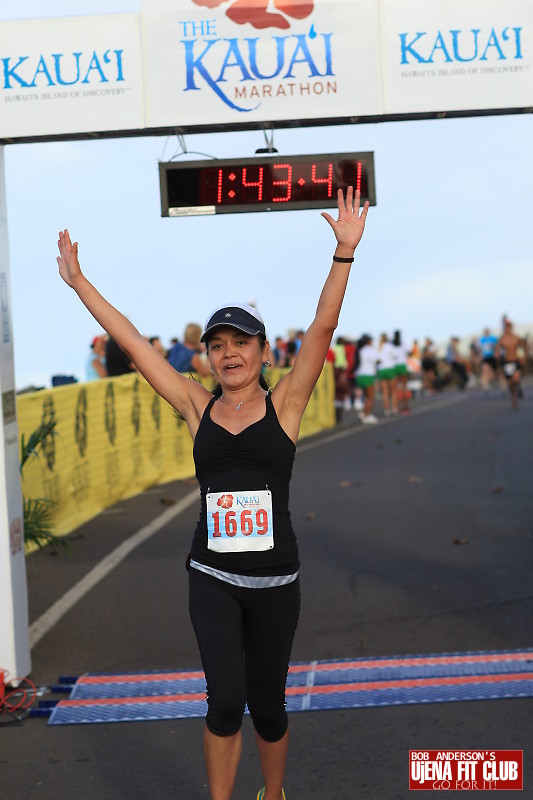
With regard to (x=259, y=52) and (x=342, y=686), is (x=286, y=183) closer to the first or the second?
(x=259, y=52)

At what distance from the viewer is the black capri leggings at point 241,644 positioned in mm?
4586

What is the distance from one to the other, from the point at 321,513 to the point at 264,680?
357 inches

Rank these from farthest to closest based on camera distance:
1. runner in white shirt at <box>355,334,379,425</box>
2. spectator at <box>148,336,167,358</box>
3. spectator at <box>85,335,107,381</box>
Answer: runner in white shirt at <box>355,334,379,425</box> < spectator at <box>148,336,167,358</box> < spectator at <box>85,335,107,381</box>

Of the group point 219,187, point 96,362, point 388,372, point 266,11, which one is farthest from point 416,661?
point 388,372

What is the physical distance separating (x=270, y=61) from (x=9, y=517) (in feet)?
9.99

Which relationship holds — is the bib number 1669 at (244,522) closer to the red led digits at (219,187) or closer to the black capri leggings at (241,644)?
the black capri leggings at (241,644)

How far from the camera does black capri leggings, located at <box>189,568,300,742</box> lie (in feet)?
15.0

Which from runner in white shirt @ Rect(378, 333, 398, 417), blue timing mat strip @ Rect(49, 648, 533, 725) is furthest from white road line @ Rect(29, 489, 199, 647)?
runner in white shirt @ Rect(378, 333, 398, 417)

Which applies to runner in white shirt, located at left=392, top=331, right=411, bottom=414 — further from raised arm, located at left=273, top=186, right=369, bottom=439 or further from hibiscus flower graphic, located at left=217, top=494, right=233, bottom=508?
hibiscus flower graphic, located at left=217, top=494, right=233, bottom=508

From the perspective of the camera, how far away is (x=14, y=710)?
687cm

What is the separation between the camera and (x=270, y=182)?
7492 mm

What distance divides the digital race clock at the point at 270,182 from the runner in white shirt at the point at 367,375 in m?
20.3

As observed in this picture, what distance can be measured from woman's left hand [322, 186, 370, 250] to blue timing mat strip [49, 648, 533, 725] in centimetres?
281

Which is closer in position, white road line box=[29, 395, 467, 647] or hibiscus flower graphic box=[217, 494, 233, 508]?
hibiscus flower graphic box=[217, 494, 233, 508]
